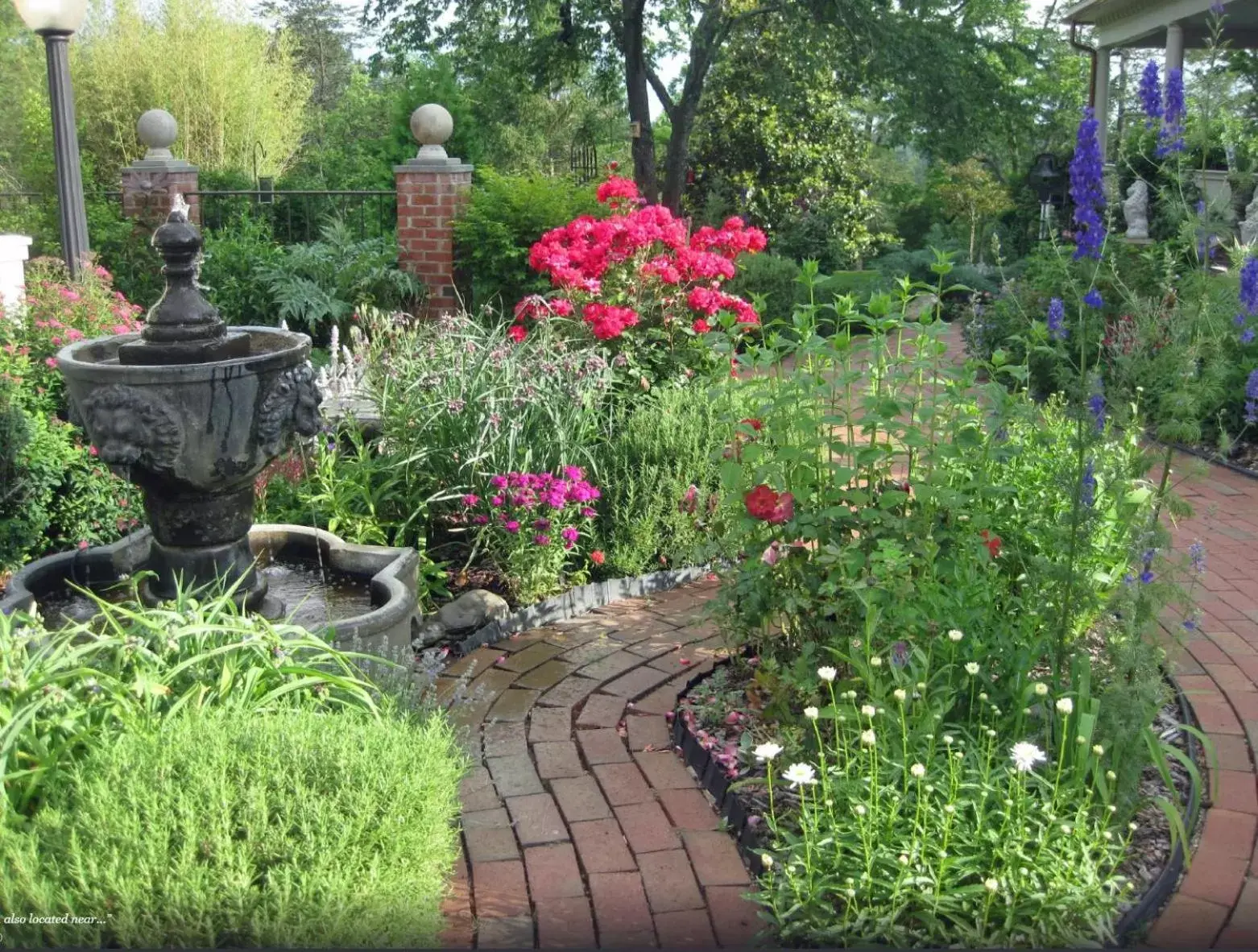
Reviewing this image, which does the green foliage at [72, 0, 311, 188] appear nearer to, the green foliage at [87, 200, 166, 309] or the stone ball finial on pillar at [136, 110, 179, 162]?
the stone ball finial on pillar at [136, 110, 179, 162]

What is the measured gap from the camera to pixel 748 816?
2.95 meters

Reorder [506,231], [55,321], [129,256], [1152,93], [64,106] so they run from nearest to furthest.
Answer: [1152,93] < [55,321] < [64,106] < [506,231] < [129,256]

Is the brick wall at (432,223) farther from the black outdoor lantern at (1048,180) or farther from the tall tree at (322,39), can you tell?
the tall tree at (322,39)

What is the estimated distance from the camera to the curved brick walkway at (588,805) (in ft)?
8.63

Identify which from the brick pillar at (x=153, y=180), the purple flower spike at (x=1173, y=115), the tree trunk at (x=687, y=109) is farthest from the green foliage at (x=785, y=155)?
the purple flower spike at (x=1173, y=115)

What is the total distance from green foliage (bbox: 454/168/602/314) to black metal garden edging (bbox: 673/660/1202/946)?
506 cm

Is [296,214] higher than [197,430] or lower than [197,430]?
higher

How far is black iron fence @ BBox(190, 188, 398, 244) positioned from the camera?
1032 centimetres

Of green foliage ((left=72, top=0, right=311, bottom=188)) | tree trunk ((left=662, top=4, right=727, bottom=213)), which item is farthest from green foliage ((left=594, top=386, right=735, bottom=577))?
green foliage ((left=72, top=0, right=311, bottom=188))

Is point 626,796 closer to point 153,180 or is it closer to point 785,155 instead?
point 153,180

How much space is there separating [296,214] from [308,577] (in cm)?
799

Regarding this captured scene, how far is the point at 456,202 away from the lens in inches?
338

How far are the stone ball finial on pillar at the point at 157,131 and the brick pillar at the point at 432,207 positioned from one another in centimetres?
236

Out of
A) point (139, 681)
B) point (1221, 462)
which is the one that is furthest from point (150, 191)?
point (1221, 462)
